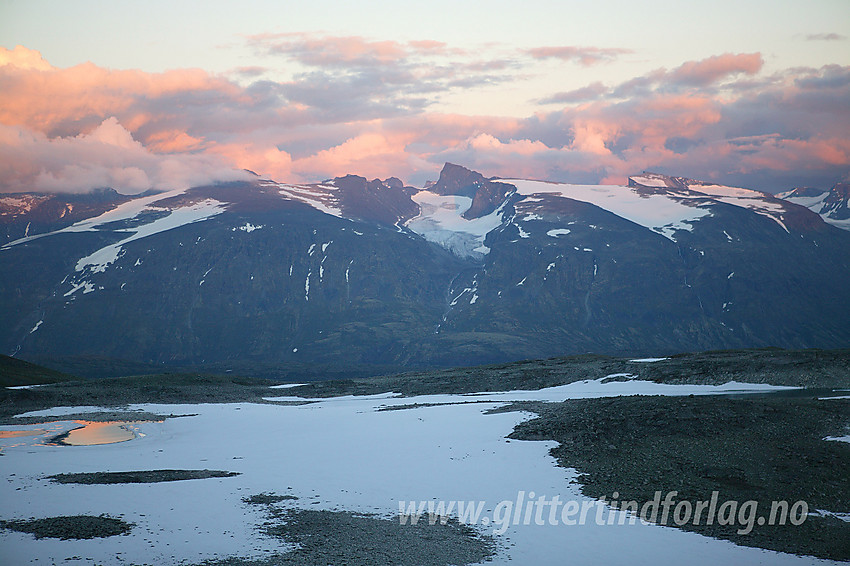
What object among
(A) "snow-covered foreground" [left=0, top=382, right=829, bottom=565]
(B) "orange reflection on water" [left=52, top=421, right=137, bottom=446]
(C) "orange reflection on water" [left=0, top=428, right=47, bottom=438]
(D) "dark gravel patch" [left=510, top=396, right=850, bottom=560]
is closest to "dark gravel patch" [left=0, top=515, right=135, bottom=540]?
(A) "snow-covered foreground" [left=0, top=382, right=829, bottom=565]

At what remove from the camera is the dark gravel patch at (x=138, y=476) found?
33.1m

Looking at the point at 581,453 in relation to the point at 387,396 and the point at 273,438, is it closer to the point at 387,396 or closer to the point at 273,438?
the point at 273,438

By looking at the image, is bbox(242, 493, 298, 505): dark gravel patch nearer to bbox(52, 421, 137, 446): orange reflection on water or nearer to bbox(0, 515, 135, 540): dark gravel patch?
bbox(0, 515, 135, 540): dark gravel patch

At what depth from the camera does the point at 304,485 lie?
109ft

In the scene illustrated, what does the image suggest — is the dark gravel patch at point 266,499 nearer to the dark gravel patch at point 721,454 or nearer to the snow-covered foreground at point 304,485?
the snow-covered foreground at point 304,485

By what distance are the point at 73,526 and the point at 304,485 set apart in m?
10.5

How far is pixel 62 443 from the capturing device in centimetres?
4641

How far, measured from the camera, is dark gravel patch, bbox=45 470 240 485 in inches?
1302

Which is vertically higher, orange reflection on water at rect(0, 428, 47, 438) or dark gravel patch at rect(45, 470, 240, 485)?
dark gravel patch at rect(45, 470, 240, 485)

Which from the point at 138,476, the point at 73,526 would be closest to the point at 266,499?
the point at 73,526

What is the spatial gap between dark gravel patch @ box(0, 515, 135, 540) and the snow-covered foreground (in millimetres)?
536

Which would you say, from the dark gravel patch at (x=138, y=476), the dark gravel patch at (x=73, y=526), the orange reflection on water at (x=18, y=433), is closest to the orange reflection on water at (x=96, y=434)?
the orange reflection on water at (x=18, y=433)

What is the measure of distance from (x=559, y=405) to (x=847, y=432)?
19.8 meters

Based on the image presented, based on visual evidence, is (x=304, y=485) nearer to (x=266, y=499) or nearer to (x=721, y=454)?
(x=266, y=499)
